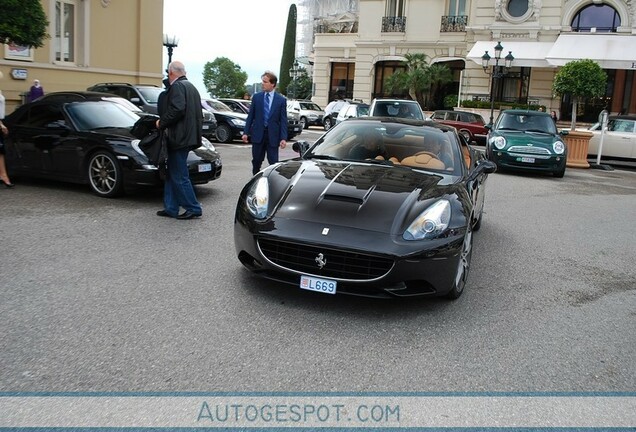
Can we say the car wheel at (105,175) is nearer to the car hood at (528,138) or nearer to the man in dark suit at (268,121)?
the man in dark suit at (268,121)

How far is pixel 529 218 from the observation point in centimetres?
911

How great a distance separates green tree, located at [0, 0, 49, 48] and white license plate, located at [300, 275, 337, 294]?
32.7 ft

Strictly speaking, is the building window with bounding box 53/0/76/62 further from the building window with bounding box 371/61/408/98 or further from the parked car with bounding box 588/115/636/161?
the building window with bounding box 371/61/408/98

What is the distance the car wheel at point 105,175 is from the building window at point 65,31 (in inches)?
488

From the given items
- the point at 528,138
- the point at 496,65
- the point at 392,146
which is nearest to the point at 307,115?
the point at 496,65

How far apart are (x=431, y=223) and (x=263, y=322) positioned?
4.58 feet

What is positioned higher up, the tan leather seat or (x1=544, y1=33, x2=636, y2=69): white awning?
(x1=544, y1=33, x2=636, y2=69): white awning

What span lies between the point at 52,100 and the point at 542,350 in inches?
311

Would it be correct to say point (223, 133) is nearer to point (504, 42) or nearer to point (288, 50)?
point (504, 42)

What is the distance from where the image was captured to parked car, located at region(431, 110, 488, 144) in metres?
26.4

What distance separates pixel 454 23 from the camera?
38.6m

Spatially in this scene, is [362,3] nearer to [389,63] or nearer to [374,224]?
[389,63]

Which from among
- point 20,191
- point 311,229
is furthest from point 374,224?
point 20,191

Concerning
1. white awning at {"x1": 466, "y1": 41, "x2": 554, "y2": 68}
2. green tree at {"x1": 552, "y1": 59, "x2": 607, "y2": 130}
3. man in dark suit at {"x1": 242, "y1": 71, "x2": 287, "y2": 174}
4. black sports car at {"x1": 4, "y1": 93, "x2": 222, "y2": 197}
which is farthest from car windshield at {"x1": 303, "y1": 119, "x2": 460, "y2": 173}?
white awning at {"x1": 466, "y1": 41, "x2": 554, "y2": 68}
